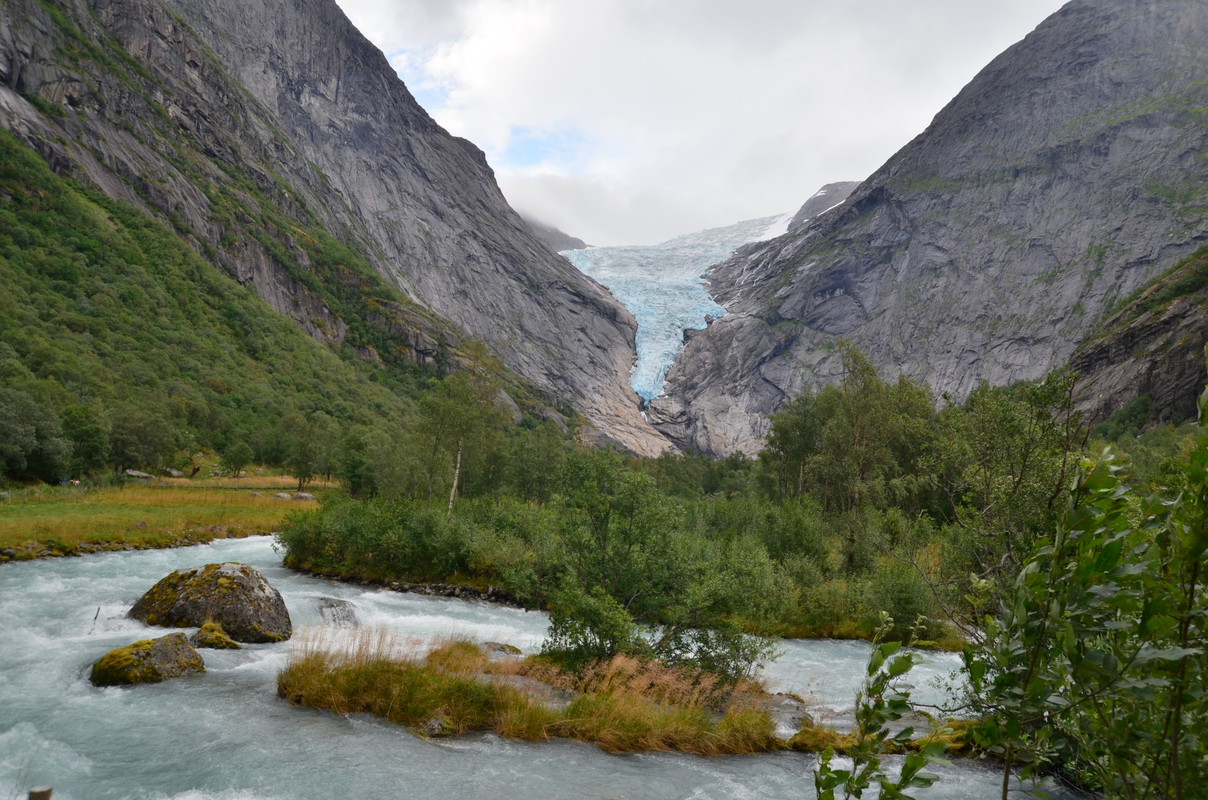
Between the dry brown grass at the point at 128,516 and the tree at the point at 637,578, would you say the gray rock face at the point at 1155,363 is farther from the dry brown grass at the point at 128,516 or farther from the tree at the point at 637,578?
the dry brown grass at the point at 128,516

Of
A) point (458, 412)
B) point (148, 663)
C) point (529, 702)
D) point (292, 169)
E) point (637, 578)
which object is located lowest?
point (148, 663)

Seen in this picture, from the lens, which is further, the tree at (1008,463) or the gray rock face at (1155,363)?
the gray rock face at (1155,363)

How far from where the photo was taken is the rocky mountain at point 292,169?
108688 millimetres

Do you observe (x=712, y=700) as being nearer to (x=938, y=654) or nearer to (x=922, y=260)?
(x=938, y=654)

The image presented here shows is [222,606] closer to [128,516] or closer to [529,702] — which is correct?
[529,702]

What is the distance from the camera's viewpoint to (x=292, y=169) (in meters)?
159

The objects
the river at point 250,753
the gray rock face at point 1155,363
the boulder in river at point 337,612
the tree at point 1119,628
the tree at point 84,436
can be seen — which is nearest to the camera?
the tree at point 1119,628

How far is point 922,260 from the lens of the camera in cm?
16100

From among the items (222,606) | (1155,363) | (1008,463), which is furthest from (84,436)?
(1155,363)

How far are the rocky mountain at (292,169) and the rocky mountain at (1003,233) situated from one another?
38484mm

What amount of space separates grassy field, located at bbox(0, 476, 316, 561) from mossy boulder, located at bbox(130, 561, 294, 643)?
1037 cm

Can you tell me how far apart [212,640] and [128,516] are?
2190 centimetres

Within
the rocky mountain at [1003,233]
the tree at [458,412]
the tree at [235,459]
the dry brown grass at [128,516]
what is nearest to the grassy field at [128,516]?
the dry brown grass at [128,516]

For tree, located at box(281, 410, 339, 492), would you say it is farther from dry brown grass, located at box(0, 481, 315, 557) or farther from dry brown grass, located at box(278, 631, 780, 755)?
dry brown grass, located at box(278, 631, 780, 755)
